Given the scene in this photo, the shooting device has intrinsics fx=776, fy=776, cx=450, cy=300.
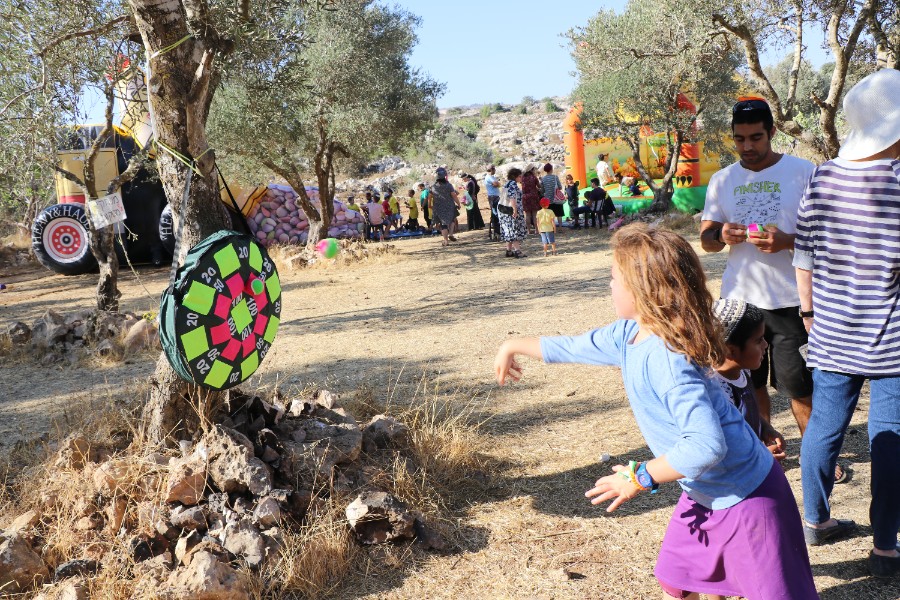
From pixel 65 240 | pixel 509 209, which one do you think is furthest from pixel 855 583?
pixel 65 240

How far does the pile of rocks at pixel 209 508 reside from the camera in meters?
3.10

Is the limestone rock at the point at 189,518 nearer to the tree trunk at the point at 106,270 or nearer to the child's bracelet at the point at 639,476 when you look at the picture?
the child's bracelet at the point at 639,476

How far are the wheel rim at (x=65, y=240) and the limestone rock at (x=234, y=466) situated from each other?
13.7 meters

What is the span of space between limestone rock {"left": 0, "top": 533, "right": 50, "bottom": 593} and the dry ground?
1.26m

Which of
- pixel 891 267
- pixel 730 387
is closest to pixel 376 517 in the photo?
pixel 730 387

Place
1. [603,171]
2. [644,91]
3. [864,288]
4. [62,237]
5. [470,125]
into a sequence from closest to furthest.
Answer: [864,288] → [62,237] → [644,91] → [603,171] → [470,125]

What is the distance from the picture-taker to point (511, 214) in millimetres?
13961

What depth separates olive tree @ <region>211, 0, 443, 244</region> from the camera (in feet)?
42.1

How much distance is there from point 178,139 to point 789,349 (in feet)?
10.1

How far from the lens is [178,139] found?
371 centimetres

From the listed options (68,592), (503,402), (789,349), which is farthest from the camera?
(503,402)

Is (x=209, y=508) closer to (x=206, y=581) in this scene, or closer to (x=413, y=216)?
(x=206, y=581)

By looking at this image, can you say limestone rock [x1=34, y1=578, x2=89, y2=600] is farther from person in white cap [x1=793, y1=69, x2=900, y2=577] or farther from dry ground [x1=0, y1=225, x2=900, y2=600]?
person in white cap [x1=793, y1=69, x2=900, y2=577]

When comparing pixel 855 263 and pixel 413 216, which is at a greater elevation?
pixel 413 216
